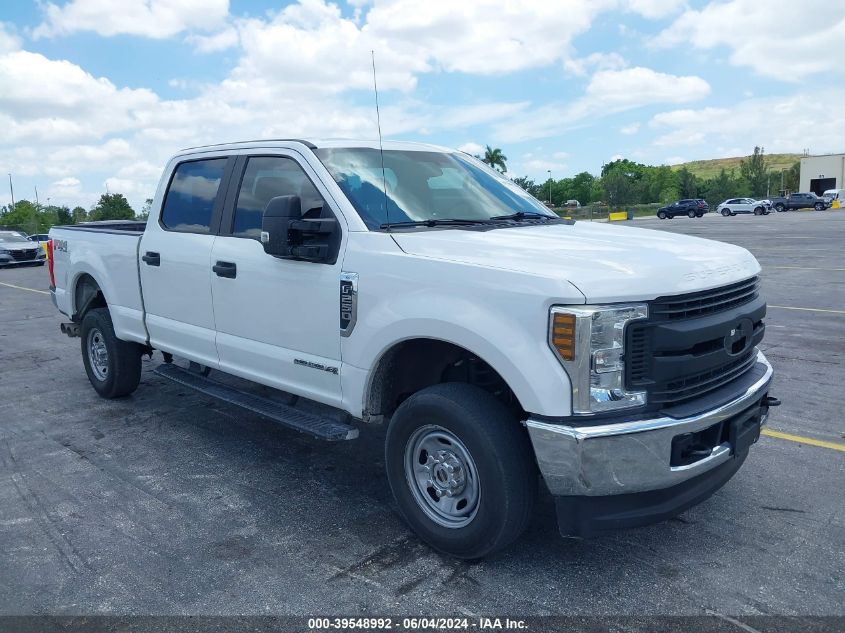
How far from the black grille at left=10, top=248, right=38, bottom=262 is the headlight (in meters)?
27.0

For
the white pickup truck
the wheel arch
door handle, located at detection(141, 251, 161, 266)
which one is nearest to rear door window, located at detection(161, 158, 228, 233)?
the white pickup truck

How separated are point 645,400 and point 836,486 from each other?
2072 mm

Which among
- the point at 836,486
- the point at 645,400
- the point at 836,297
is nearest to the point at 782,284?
the point at 836,297

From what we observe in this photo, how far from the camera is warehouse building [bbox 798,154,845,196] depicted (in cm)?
8612

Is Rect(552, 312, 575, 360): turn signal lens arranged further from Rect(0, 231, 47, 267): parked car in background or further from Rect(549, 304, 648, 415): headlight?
Rect(0, 231, 47, 267): parked car in background

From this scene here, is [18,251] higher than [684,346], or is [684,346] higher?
[684,346]

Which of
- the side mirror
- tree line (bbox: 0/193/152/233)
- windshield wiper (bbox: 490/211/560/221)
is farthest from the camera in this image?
tree line (bbox: 0/193/152/233)

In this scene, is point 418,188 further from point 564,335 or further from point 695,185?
point 695,185

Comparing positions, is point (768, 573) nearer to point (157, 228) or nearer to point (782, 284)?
point (157, 228)

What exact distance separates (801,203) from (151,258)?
2503 inches

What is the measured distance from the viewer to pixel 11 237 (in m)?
26.7

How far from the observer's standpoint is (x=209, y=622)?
9.96ft

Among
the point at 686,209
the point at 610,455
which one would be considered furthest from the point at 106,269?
the point at 686,209

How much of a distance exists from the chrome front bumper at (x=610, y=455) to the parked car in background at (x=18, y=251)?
26.8 m
